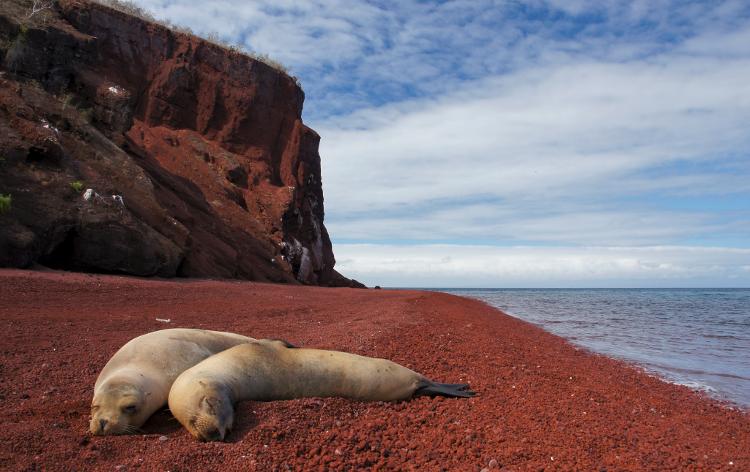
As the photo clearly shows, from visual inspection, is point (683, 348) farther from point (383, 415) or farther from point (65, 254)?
point (65, 254)

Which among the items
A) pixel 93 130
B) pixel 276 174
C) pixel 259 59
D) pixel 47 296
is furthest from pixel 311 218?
pixel 47 296

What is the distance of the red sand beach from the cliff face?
14.2 feet

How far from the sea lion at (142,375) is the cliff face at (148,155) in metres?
8.56

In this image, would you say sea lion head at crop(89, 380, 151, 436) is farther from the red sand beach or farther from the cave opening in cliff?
the cave opening in cliff

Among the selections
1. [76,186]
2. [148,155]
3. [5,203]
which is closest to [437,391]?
[5,203]

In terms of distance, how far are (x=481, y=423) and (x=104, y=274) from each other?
1212 cm

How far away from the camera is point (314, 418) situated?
4.82 meters

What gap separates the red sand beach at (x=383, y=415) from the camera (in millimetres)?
4090

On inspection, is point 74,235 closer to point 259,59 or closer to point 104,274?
point 104,274

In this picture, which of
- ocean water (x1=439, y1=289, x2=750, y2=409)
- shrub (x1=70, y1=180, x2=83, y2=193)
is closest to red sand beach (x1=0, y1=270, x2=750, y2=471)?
ocean water (x1=439, y1=289, x2=750, y2=409)

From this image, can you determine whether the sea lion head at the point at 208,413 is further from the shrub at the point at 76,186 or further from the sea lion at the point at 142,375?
the shrub at the point at 76,186

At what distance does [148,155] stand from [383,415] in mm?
22888

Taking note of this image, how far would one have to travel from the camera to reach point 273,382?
5250 mm

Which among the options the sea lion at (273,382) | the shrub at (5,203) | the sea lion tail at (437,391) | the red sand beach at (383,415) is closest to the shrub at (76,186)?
the shrub at (5,203)
